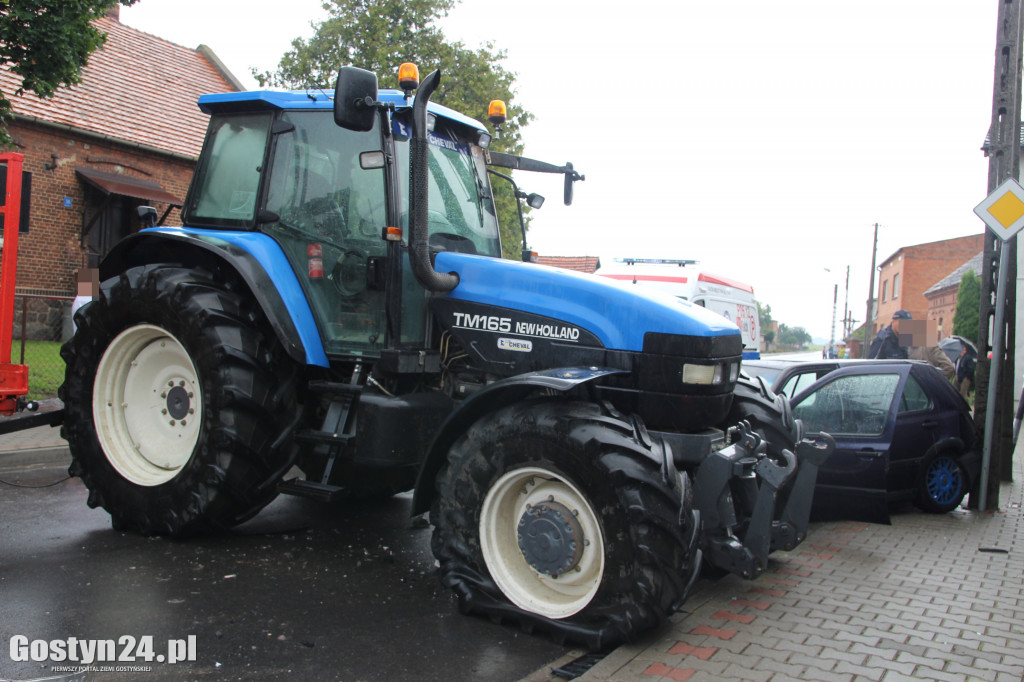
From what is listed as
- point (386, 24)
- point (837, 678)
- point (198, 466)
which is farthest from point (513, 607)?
point (386, 24)

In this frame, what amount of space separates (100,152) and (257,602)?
54.6 ft

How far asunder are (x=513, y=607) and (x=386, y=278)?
6.95 ft

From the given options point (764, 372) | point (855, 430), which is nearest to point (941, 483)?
point (855, 430)

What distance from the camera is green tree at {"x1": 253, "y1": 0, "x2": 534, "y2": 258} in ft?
85.8

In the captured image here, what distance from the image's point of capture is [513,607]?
3.92 meters

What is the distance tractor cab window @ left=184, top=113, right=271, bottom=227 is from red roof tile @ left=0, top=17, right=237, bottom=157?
1291cm

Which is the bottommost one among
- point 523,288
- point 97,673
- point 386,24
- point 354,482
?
point 97,673

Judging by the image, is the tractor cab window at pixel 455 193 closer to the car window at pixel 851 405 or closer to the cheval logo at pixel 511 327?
the cheval logo at pixel 511 327

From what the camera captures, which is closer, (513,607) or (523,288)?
(513,607)

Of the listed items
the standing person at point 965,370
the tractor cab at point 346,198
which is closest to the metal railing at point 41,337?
the tractor cab at point 346,198

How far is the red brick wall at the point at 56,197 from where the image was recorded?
16.5 meters

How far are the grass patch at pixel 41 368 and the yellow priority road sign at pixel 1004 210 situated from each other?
Answer: 1064 centimetres

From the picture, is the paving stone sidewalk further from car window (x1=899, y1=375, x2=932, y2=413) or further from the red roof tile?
the red roof tile

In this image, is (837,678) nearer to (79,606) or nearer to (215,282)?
(79,606)
